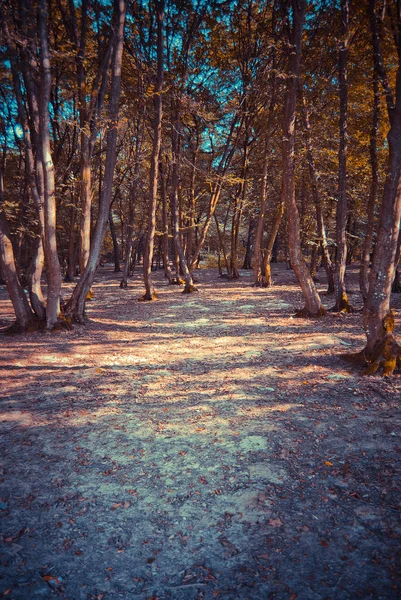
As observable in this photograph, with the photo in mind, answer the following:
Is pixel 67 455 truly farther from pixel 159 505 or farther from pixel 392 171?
pixel 392 171

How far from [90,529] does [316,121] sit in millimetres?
Answer: 15295

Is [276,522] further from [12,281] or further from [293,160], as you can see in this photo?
[293,160]

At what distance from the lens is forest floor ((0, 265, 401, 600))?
2.58 m

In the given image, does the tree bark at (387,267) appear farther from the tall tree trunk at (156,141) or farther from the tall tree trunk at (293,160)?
the tall tree trunk at (156,141)

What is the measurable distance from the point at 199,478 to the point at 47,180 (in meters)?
8.85

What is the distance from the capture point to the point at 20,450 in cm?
421

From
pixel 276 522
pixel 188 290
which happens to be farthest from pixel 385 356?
pixel 188 290

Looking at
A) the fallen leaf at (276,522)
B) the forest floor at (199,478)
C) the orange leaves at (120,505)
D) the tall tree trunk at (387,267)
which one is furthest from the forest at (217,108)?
the orange leaves at (120,505)

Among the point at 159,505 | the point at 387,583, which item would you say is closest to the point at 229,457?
the point at 159,505

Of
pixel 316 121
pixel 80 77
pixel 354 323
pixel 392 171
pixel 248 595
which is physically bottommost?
pixel 248 595

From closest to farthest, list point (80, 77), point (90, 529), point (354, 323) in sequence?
1. point (90, 529)
2. point (354, 323)
3. point (80, 77)

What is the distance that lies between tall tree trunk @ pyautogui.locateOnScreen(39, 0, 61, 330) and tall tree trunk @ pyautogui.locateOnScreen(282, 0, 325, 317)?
682 centimetres

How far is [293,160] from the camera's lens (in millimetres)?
10500

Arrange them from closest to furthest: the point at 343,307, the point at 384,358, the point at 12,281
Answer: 1. the point at 384,358
2. the point at 12,281
3. the point at 343,307
